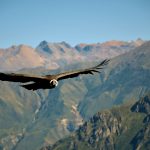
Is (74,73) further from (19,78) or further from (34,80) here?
(19,78)

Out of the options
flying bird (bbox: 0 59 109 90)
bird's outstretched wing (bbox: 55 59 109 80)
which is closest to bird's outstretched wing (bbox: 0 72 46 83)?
flying bird (bbox: 0 59 109 90)

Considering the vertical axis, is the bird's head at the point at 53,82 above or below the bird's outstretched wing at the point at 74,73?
below

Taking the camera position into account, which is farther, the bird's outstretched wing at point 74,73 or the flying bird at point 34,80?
the bird's outstretched wing at point 74,73

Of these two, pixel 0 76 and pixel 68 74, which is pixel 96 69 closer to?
pixel 68 74

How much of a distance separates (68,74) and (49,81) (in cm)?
304

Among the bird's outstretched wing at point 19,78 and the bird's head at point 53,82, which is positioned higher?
the bird's outstretched wing at point 19,78

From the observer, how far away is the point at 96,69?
34062 millimetres

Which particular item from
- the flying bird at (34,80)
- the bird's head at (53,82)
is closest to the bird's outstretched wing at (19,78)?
the flying bird at (34,80)

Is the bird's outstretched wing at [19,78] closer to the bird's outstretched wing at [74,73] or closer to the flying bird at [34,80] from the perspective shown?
the flying bird at [34,80]

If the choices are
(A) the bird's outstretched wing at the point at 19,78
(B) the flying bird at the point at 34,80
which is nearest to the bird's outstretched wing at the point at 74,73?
(B) the flying bird at the point at 34,80

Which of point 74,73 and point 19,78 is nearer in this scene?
point 19,78

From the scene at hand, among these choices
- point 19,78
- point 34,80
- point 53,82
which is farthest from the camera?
point 34,80

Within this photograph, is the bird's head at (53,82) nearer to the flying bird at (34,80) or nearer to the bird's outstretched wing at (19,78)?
the flying bird at (34,80)

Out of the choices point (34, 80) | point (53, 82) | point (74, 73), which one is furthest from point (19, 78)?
point (74, 73)
